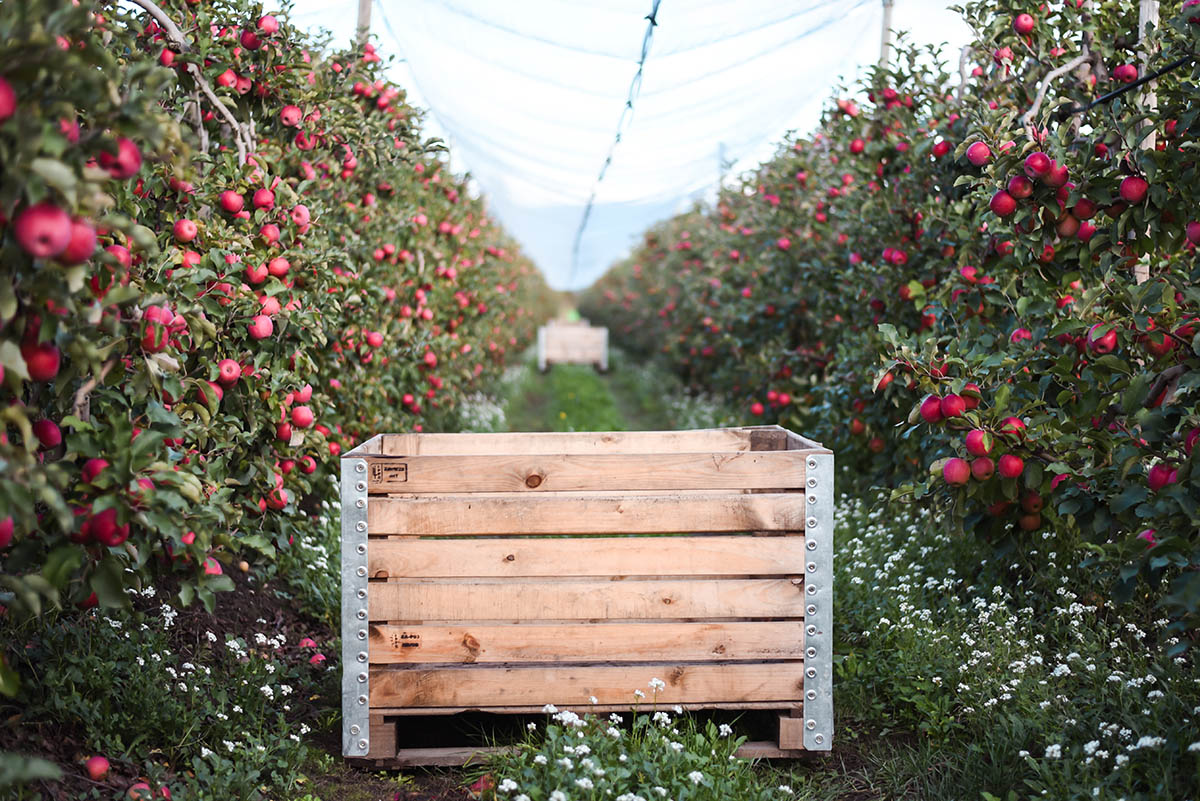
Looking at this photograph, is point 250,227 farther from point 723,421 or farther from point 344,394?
point 723,421

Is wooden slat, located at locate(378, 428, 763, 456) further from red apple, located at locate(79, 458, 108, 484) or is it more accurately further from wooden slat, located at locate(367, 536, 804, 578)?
red apple, located at locate(79, 458, 108, 484)

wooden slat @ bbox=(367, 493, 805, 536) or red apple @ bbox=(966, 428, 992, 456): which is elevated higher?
red apple @ bbox=(966, 428, 992, 456)

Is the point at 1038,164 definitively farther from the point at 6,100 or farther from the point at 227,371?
the point at 6,100

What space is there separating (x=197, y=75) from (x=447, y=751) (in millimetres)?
2147

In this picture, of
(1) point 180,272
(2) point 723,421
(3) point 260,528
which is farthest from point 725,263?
(1) point 180,272

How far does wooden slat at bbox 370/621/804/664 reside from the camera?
8.28 feet

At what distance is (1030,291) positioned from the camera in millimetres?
3871

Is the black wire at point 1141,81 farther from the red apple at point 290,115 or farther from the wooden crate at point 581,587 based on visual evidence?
the red apple at point 290,115

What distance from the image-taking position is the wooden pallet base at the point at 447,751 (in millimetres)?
2543

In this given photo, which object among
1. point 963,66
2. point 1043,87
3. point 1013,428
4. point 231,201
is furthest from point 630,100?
point 1013,428

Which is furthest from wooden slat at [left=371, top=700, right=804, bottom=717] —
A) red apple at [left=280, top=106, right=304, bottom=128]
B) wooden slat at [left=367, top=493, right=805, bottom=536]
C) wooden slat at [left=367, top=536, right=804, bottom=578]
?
red apple at [left=280, top=106, right=304, bottom=128]

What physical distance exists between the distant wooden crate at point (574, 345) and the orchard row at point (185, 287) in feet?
32.9

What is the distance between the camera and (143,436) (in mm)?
1869

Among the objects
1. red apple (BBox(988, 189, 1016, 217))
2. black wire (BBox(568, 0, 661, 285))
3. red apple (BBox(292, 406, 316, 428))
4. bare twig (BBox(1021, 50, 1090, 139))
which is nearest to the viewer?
red apple (BBox(988, 189, 1016, 217))
